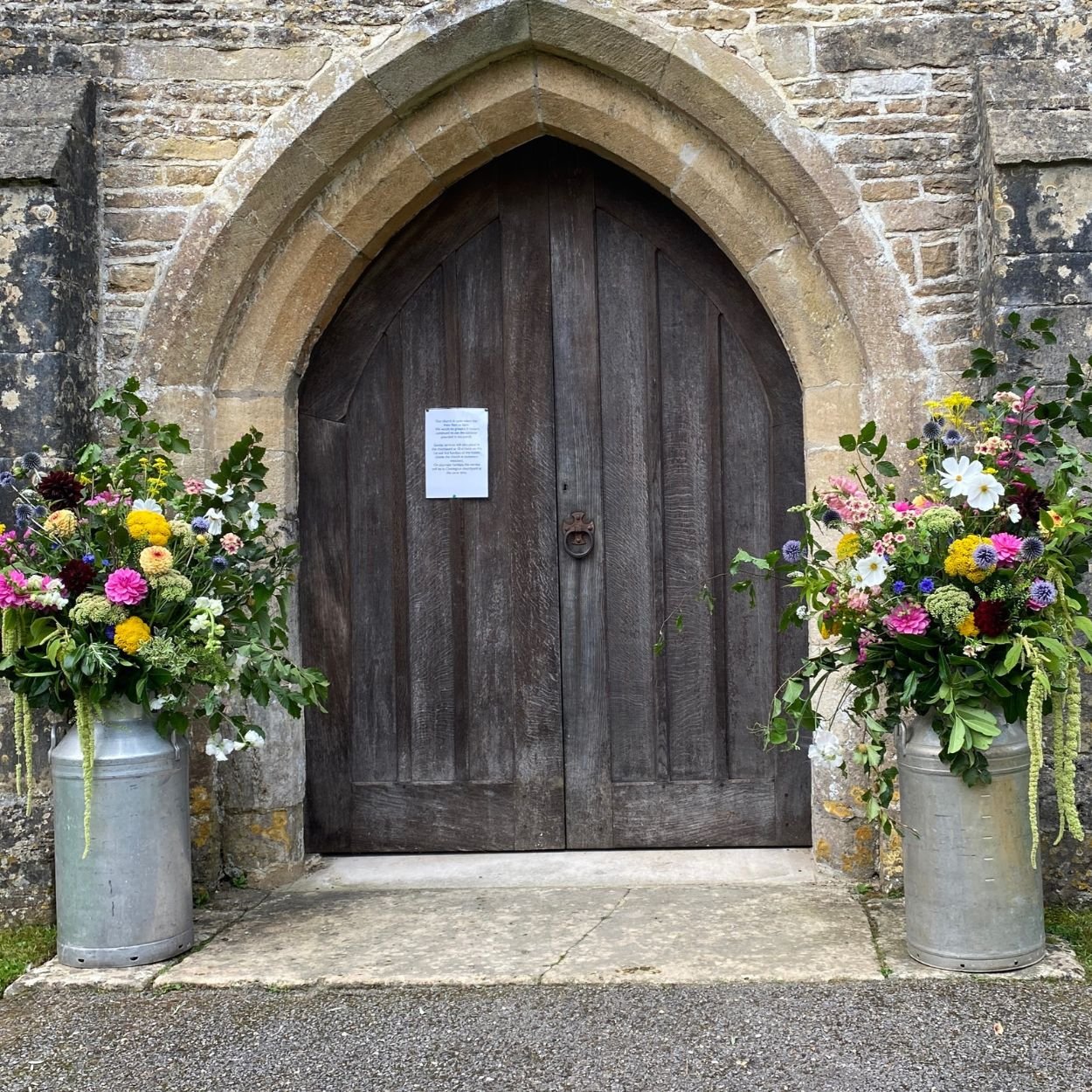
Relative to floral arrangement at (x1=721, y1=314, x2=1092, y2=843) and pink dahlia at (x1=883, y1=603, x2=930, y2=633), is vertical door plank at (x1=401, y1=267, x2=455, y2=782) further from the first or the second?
pink dahlia at (x1=883, y1=603, x2=930, y2=633)

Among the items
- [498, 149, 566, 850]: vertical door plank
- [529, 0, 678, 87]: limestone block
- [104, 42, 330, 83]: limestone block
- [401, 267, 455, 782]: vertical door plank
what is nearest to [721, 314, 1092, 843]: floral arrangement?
[498, 149, 566, 850]: vertical door plank

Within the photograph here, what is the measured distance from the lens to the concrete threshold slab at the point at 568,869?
4105 mm

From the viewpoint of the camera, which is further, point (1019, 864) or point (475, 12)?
point (475, 12)

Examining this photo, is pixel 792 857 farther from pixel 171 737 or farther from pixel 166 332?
pixel 166 332

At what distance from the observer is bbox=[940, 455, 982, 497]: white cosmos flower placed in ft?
10.2

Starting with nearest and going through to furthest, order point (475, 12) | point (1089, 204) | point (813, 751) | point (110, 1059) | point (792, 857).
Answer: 1. point (110, 1059)
2. point (813, 751)
3. point (1089, 204)
4. point (475, 12)
5. point (792, 857)

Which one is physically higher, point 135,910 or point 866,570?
point 866,570

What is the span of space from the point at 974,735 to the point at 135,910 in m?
2.38

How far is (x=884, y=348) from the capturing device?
3.93m

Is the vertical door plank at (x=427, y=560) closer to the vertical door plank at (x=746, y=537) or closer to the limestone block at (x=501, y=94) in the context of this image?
the limestone block at (x=501, y=94)

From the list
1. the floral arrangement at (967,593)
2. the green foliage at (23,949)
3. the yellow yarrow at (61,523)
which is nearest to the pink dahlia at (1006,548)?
the floral arrangement at (967,593)

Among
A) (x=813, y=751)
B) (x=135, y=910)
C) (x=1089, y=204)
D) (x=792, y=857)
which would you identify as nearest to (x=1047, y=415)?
(x=1089, y=204)

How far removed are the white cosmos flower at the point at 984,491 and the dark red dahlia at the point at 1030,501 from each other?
0.09 m

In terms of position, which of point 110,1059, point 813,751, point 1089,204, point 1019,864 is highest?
point 1089,204
